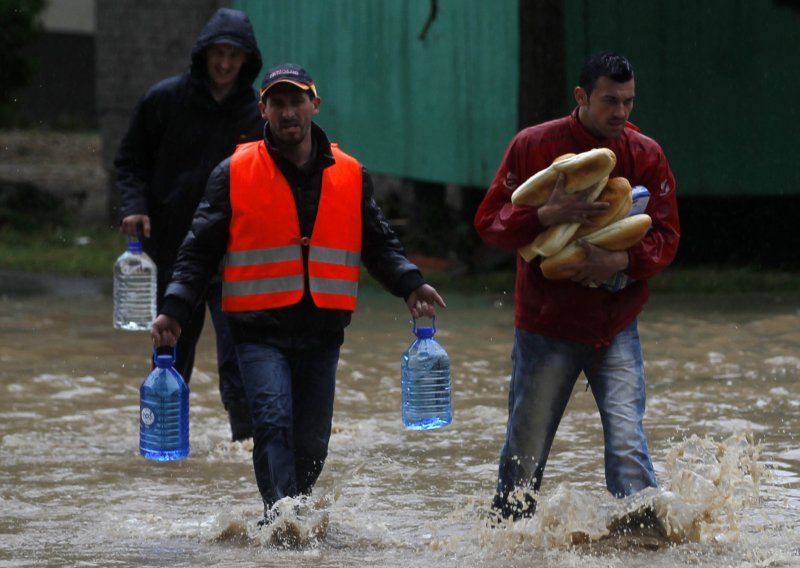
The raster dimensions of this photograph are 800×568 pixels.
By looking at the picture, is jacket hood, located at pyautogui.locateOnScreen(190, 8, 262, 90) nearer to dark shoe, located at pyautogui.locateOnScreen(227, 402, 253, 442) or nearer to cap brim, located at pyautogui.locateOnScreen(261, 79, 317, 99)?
dark shoe, located at pyautogui.locateOnScreen(227, 402, 253, 442)

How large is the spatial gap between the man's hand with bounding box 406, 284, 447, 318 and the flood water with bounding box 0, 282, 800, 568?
82 cm

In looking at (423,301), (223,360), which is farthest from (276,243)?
(223,360)

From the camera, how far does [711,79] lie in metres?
16.9

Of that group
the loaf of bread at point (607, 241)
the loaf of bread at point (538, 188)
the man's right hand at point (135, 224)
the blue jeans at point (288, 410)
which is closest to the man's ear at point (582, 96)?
the loaf of bread at point (538, 188)

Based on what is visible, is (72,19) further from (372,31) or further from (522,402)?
(522,402)

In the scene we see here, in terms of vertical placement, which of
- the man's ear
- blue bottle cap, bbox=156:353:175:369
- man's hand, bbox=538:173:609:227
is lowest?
blue bottle cap, bbox=156:353:175:369

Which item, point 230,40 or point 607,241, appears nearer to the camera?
point 607,241

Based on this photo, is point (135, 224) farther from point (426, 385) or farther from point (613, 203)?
point (613, 203)

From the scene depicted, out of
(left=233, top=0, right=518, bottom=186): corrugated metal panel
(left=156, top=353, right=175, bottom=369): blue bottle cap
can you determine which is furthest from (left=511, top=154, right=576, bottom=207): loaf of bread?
(left=233, top=0, right=518, bottom=186): corrugated metal panel

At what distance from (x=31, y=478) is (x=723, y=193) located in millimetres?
10560

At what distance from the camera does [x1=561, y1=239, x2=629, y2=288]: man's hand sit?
234 inches

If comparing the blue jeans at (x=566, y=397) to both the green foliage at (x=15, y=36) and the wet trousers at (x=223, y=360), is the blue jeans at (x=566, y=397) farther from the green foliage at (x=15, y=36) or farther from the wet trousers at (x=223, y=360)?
the green foliage at (x=15, y=36)

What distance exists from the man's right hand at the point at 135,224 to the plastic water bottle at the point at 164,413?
1.87m

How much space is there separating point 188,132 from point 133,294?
78.3 inches
